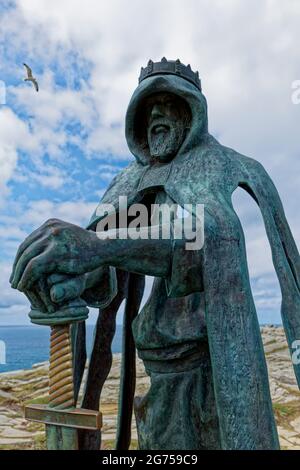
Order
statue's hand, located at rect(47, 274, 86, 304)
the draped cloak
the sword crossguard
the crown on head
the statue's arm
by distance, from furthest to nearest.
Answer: the crown on head < the statue's arm < the draped cloak < statue's hand, located at rect(47, 274, 86, 304) < the sword crossguard

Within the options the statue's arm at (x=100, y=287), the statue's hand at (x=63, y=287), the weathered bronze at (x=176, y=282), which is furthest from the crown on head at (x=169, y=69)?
the statue's hand at (x=63, y=287)

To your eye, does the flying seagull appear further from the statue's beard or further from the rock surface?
the rock surface

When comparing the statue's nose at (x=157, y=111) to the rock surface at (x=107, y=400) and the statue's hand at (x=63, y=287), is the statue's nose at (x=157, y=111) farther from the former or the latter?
the rock surface at (x=107, y=400)

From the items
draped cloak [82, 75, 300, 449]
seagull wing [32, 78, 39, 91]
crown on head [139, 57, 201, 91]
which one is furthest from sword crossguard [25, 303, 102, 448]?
seagull wing [32, 78, 39, 91]

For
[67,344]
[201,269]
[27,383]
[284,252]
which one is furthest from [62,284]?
[27,383]

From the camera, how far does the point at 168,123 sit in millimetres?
2535

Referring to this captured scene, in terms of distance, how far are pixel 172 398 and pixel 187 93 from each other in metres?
1.52

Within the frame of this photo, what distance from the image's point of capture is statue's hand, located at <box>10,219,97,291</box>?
1.69 m

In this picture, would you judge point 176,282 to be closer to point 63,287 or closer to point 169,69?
point 63,287

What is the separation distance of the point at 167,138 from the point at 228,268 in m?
0.91

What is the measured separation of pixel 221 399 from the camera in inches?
73.1

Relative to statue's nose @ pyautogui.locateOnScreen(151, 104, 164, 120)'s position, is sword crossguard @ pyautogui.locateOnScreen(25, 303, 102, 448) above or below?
below

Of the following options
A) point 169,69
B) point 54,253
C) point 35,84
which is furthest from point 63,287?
point 35,84

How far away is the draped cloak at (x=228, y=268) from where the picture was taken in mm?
1852
